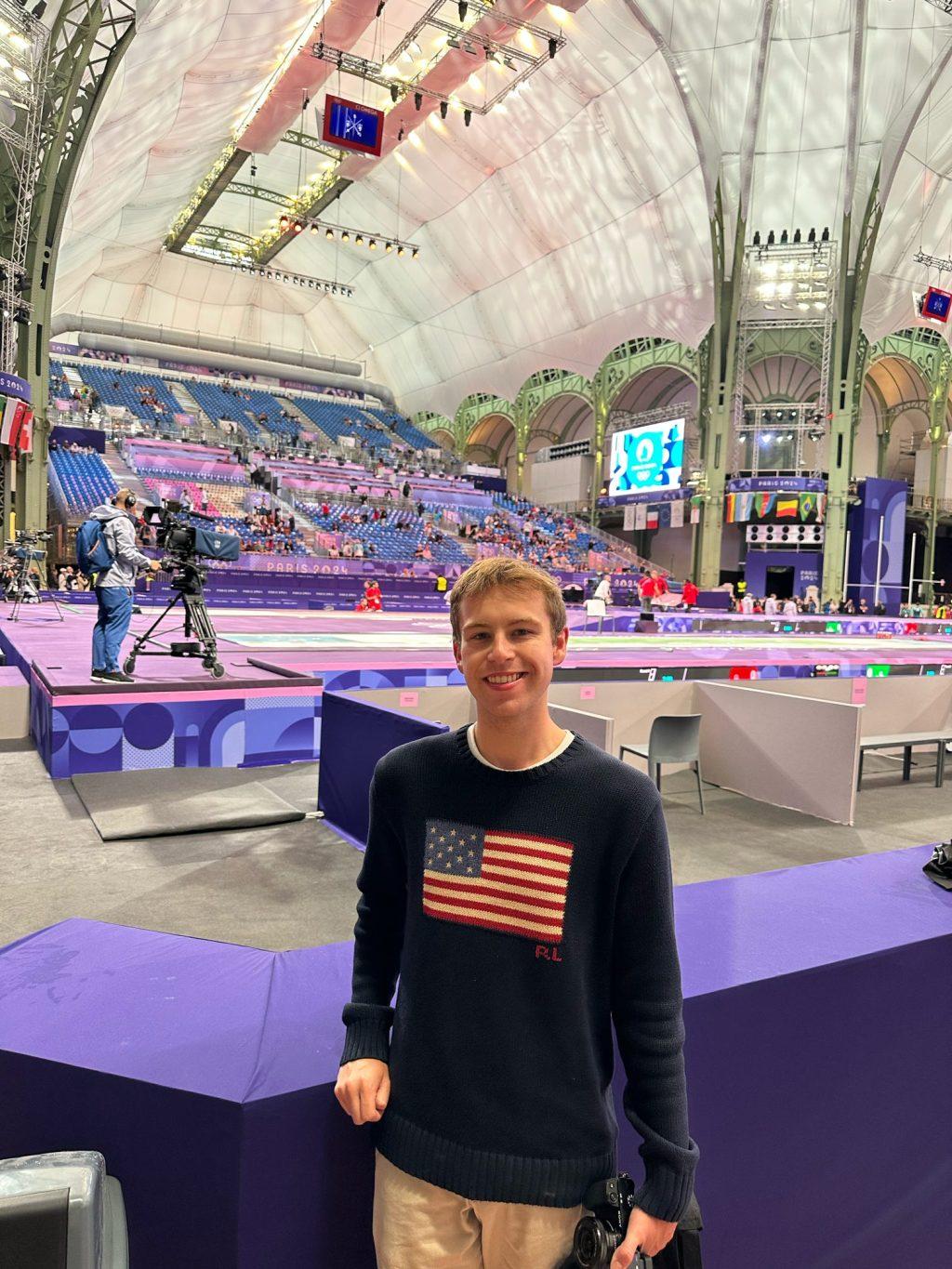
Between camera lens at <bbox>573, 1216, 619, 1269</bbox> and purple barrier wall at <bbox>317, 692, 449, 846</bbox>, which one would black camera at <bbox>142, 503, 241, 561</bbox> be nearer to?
purple barrier wall at <bbox>317, 692, 449, 846</bbox>

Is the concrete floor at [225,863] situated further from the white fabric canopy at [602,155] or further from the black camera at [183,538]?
the white fabric canopy at [602,155]

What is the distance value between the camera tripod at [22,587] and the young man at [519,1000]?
13.0 metres

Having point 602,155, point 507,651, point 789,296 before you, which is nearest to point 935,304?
point 789,296

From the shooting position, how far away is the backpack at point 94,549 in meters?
6.64

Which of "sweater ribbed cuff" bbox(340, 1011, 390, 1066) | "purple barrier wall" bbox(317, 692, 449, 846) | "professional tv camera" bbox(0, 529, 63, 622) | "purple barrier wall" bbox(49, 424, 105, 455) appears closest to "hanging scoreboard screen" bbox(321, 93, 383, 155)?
"professional tv camera" bbox(0, 529, 63, 622)

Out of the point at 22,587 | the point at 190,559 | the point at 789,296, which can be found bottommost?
the point at 22,587

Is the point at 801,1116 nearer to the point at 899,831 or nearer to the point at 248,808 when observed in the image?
the point at 248,808

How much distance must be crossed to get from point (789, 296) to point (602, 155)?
872 centimetres

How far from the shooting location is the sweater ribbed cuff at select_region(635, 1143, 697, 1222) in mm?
1203

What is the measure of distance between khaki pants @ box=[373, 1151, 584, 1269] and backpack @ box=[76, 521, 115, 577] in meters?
6.23

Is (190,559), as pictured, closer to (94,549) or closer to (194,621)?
(194,621)

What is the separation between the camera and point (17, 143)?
1670 centimetres

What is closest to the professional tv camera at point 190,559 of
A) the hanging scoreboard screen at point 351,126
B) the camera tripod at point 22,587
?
the camera tripod at point 22,587

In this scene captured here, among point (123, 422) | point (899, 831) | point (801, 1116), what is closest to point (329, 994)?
point (801, 1116)
